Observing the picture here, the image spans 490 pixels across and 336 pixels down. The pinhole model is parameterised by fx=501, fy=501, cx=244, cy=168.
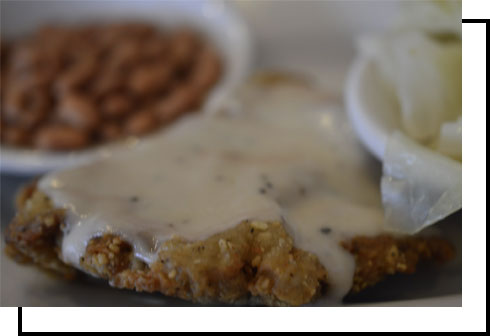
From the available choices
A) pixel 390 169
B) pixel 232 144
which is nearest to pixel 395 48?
pixel 390 169

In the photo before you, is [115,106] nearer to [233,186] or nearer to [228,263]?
[233,186]

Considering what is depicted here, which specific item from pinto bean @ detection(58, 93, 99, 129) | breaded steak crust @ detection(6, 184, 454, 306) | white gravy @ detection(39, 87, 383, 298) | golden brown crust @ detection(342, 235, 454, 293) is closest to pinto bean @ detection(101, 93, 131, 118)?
pinto bean @ detection(58, 93, 99, 129)

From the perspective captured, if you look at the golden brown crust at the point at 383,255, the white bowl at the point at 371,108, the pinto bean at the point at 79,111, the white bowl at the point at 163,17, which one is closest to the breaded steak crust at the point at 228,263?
the golden brown crust at the point at 383,255

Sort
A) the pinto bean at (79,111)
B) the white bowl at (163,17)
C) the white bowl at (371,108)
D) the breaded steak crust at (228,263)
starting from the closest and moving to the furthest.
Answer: the breaded steak crust at (228,263) → the white bowl at (371,108) → the pinto bean at (79,111) → the white bowl at (163,17)

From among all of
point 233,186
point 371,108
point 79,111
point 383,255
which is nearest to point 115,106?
point 79,111

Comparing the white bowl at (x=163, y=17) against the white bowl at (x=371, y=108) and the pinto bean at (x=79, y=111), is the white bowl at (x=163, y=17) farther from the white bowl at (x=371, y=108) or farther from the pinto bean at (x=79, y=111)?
the white bowl at (x=371, y=108)

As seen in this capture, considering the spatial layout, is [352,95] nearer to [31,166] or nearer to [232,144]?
[232,144]
